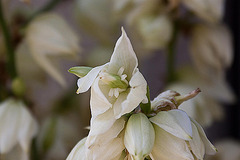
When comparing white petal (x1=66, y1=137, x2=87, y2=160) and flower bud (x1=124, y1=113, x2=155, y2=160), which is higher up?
flower bud (x1=124, y1=113, x2=155, y2=160)

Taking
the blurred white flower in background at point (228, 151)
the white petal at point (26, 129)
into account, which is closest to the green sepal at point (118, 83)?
the white petal at point (26, 129)

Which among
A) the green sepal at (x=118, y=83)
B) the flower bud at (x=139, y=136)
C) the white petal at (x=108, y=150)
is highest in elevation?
the green sepal at (x=118, y=83)

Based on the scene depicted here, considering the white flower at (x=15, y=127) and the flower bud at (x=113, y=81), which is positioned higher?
the flower bud at (x=113, y=81)

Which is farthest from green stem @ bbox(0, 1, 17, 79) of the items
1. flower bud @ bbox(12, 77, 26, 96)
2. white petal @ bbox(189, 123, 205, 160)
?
white petal @ bbox(189, 123, 205, 160)

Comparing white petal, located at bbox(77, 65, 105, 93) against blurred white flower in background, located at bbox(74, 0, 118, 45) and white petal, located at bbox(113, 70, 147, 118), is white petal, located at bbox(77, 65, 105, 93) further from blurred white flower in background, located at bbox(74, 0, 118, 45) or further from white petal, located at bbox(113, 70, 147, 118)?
blurred white flower in background, located at bbox(74, 0, 118, 45)

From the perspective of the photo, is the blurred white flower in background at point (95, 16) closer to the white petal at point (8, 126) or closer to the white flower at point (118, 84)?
the white petal at point (8, 126)

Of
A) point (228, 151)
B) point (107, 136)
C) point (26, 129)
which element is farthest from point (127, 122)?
point (228, 151)

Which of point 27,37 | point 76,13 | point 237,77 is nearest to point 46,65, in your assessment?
point 27,37
